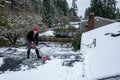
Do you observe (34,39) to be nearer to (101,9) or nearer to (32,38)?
(32,38)

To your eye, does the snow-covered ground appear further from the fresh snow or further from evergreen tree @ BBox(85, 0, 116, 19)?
evergreen tree @ BBox(85, 0, 116, 19)

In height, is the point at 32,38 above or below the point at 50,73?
above

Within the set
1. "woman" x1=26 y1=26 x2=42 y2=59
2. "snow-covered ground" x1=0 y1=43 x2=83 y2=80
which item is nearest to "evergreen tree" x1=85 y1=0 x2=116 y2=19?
"woman" x1=26 y1=26 x2=42 y2=59

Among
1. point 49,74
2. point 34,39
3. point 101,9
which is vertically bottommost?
point 49,74

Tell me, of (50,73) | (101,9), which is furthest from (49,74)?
(101,9)

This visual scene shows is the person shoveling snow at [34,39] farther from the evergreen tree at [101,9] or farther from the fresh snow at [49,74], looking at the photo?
the evergreen tree at [101,9]

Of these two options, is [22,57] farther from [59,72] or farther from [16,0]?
[16,0]

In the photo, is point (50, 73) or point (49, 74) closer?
point (49, 74)

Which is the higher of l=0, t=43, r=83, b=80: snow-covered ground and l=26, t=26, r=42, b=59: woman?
l=26, t=26, r=42, b=59: woman

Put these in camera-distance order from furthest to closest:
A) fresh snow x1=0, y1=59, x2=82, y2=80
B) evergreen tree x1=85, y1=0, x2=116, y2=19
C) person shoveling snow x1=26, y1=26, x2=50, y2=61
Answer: evergreen tree x1=85, y1=0, x2=116, y2=19 → person shoveling snow x1=26, y1=26, x2=50, y2=61 → fresh snow x1=0, y1=59, x2=82, y2=80

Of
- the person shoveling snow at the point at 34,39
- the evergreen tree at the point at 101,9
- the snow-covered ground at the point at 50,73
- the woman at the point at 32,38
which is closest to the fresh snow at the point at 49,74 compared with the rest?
the snow-covered ground at the point at 50,73

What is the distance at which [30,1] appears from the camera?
69.2 m

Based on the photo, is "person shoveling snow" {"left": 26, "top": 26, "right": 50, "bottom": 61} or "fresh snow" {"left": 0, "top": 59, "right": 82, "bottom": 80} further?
"person shoveling snow" {"left": 26, "top": 26, "right": 50, "bottom": 61}

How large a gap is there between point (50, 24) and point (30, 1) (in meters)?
23.4
